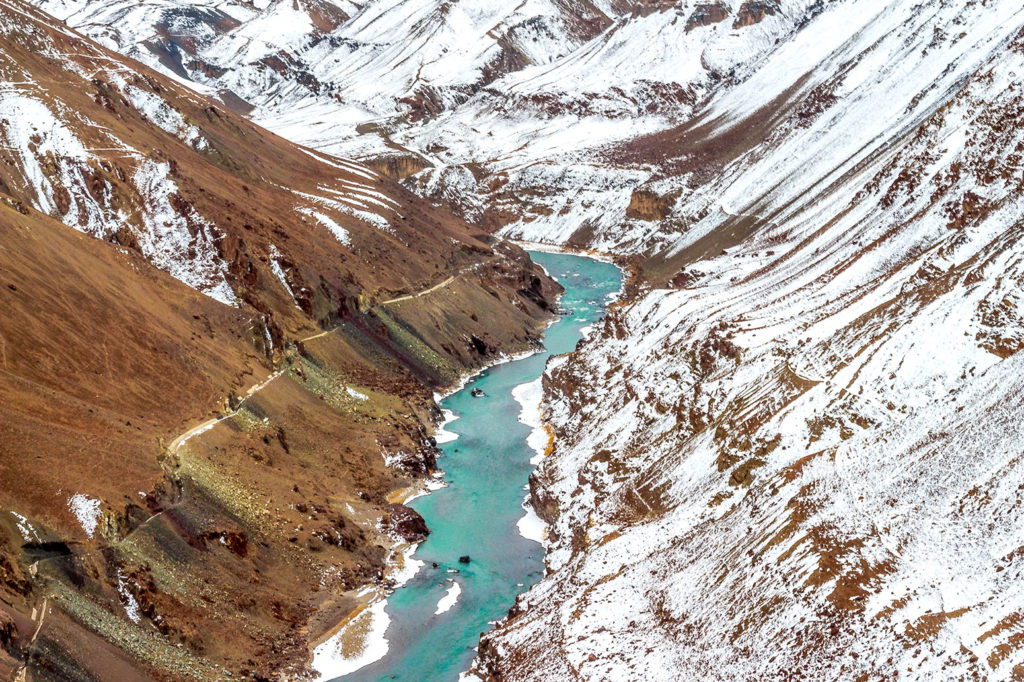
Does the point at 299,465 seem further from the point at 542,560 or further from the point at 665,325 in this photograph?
the point at 665,325

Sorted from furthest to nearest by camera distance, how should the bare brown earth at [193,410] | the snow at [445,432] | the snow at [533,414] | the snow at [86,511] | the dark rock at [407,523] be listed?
1. the snow at [445,432]
2. the snow at [533,414]
3. the dark rock at [407,523]
4. the snow at [86,511]
5. the bare brown earth at [193,410]

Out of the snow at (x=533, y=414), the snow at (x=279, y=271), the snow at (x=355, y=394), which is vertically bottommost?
the snow at (x=533, y=414)

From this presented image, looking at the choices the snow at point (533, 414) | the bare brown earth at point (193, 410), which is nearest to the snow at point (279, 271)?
the bare brown earth at point (193, 410)

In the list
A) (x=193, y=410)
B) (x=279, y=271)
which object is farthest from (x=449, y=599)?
(x=279, y=271)

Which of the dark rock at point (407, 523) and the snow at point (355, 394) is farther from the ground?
the snow at point (355, 394)

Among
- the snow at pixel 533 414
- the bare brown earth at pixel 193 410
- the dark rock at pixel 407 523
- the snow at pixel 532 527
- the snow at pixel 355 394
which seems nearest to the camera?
the bare brown earth at pixel 193 410

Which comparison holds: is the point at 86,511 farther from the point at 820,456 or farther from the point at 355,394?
the point at 820,456

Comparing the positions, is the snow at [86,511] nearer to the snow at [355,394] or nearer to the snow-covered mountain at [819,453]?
the snow-covered mountain at [819,453]

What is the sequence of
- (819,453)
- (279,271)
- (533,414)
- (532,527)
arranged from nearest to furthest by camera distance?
(819,453), (532,527), (533,414), (279,271)
